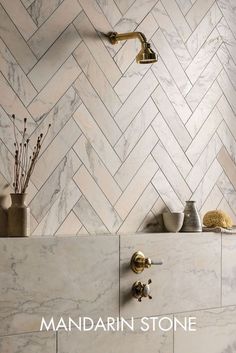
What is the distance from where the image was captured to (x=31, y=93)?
2412mm

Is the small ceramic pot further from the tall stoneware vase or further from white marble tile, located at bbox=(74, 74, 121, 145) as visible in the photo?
the tall stoneware vase

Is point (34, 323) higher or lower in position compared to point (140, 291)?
lower

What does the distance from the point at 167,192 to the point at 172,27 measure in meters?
0.74

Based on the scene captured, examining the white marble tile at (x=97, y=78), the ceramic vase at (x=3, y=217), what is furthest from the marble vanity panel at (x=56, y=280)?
the white marble tile at (x=97, y=78)

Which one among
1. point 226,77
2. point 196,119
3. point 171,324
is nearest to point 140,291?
point 171,324

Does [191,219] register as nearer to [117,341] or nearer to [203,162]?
[203,162]

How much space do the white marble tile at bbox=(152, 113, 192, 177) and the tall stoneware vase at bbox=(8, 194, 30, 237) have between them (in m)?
0.83

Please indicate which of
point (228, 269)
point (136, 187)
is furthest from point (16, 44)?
point (228, 269)

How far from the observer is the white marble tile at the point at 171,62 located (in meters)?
2.89

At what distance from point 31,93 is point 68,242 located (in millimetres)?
564

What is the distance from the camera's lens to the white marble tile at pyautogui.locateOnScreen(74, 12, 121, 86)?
8.46ft

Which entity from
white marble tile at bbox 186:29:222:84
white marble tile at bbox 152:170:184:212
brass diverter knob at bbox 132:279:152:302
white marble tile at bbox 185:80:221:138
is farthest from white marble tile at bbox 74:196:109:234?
white marble tile at bbox 186:29:222:84

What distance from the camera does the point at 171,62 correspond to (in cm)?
294

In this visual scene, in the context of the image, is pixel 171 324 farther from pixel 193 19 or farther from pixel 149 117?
pixel 193 19
